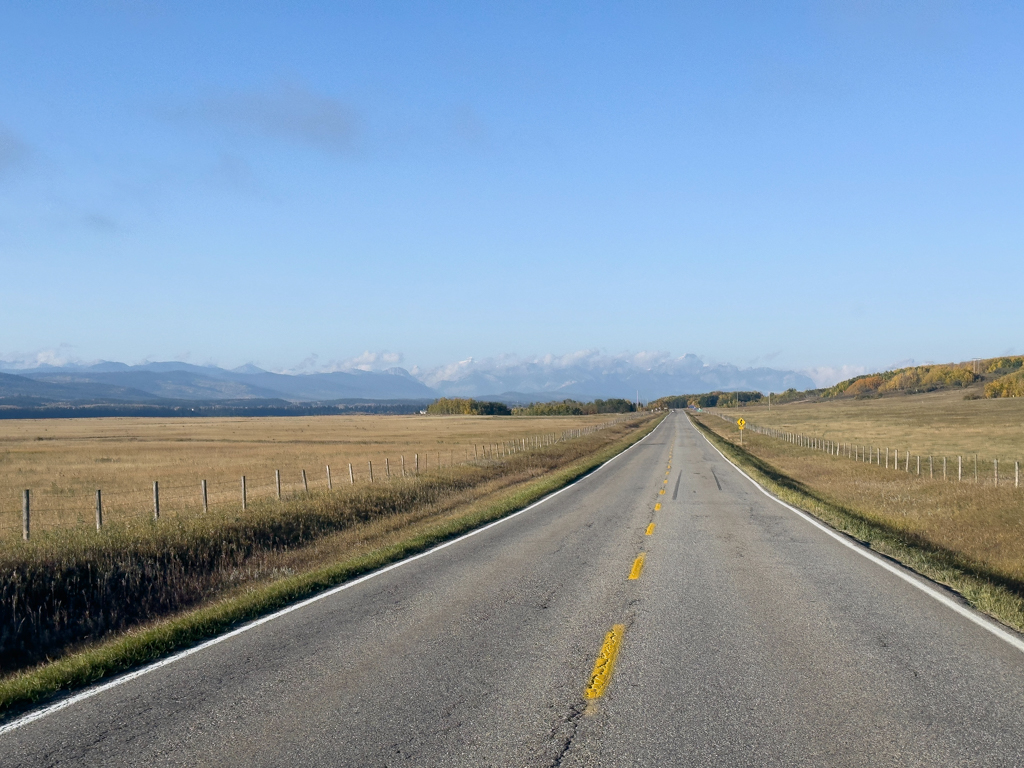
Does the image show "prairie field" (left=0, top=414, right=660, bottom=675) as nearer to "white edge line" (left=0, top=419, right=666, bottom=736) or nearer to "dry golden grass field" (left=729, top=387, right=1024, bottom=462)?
"white edge line" (left=0, top=419, right=666, bottom=736)

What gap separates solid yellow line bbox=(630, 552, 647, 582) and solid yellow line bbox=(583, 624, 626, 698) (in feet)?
8.92

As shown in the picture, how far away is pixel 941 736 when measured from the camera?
520cm

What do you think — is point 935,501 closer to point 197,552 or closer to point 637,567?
point 637,567

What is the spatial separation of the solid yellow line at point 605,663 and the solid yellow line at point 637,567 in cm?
272

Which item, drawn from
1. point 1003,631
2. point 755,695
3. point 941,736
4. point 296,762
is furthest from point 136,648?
point 1003,631

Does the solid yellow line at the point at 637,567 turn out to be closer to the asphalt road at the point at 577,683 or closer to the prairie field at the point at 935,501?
the asphalt road at the point at 577,683

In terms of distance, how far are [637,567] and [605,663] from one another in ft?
16.0

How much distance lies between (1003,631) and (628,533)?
7904 mm

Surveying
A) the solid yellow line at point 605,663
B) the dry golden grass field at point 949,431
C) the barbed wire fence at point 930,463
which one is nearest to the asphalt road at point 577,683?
the solid yellow line at point 605,663

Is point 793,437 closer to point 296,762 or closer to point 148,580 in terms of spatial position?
point 148,580

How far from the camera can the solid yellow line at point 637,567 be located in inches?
426

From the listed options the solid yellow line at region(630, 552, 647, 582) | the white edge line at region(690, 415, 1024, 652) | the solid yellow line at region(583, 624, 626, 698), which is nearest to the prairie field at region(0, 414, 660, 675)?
the solid yellow line at region(630, 552, 647, 582)

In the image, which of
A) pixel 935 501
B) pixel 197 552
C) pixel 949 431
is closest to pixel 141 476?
pixel 197 552

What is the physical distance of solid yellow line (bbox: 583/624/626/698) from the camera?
6.18 metres
